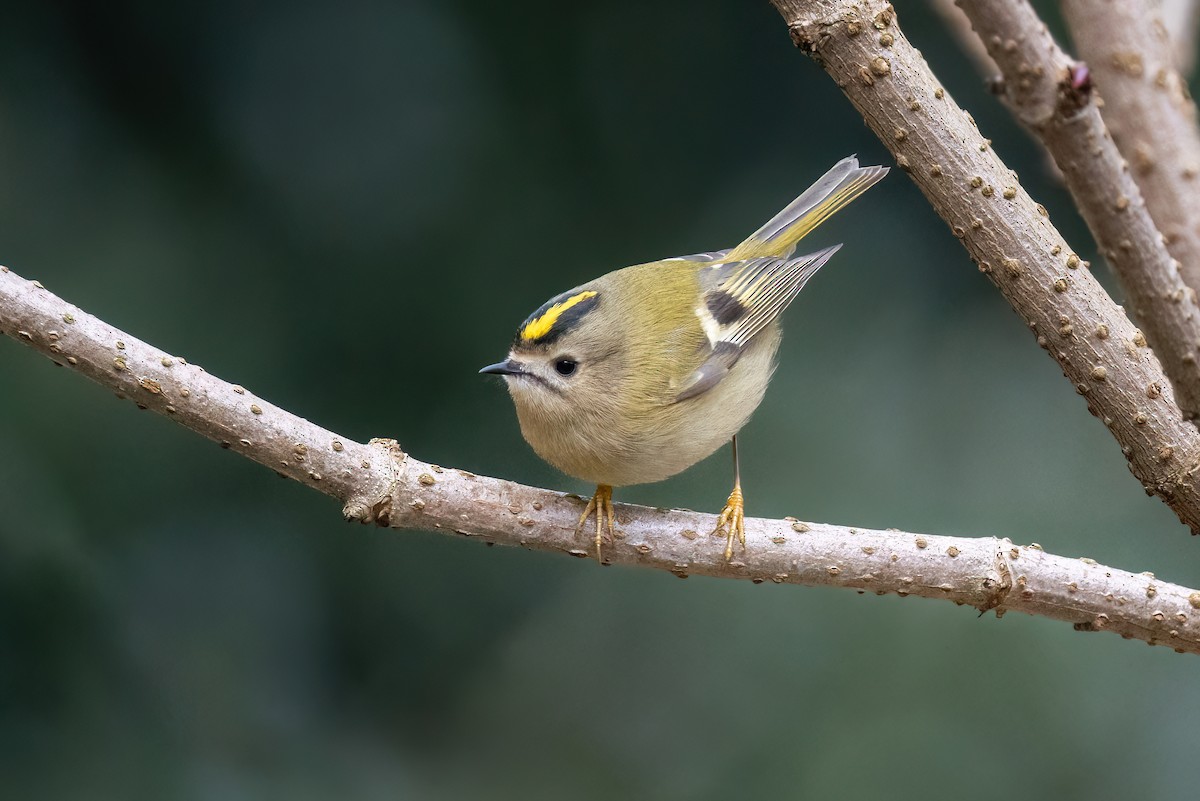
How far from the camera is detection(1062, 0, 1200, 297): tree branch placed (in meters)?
1.17

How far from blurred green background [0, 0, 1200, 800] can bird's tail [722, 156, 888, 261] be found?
0.48 metres

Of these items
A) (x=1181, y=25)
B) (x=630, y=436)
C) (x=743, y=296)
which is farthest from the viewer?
(x=743, y=296)

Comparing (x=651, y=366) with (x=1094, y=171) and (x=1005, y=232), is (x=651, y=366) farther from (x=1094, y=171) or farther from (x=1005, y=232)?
(x=1094, y=171)

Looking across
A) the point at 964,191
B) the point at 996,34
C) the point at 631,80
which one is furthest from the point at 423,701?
the point at 996,34

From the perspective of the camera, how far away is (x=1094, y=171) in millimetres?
1054

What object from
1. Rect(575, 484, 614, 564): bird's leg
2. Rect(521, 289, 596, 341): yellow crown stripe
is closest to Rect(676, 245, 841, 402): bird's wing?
Rect(521, 289, 596, 341): yellow crown stripe

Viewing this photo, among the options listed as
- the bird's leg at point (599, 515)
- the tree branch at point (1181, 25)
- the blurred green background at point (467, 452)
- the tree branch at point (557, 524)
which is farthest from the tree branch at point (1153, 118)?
the blurred green background at point (467, 452)

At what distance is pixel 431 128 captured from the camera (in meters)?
2.82

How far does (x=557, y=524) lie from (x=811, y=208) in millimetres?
969

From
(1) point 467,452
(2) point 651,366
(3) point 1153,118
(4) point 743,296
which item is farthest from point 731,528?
(1) point 467,452

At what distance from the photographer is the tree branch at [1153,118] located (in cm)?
117

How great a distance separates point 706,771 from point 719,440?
1.13m

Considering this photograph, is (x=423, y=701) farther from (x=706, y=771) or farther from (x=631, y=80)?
(x=631, y=80)

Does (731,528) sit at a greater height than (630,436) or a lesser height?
lesser
